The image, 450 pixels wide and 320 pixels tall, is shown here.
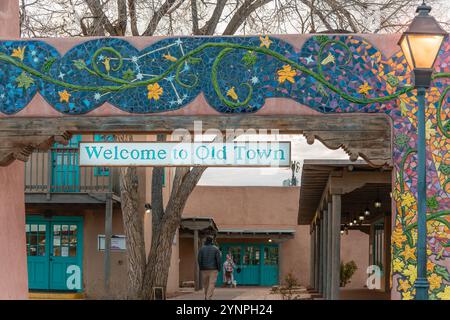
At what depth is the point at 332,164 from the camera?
53.7ft

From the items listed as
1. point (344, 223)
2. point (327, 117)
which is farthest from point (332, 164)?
point (344, 223)

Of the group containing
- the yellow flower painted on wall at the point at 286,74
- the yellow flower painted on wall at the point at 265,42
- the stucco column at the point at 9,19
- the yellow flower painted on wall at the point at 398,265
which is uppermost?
the stucco column at the point at 9,19

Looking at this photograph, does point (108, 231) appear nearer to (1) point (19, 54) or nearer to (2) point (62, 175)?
(2) point (62, 175)

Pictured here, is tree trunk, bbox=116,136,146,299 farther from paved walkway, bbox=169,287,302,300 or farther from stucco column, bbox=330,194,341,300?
paved walkway, bbox=169,287,302,300

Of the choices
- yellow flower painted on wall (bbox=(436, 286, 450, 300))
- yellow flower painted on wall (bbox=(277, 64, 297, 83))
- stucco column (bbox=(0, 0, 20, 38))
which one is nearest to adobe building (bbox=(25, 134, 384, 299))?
yellow flower painted on wall (bbox=(277, 64, 297, 83))

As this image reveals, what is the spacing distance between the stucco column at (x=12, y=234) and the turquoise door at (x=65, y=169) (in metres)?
9.05

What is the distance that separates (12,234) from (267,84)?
13.3 feet

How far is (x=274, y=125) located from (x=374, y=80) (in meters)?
1.38

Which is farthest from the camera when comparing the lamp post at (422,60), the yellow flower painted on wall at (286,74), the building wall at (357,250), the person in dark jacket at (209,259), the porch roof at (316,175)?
the building wall at (357,250)

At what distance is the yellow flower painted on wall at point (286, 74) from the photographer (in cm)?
1191

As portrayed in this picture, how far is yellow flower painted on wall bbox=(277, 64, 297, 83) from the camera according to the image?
11.9 metres

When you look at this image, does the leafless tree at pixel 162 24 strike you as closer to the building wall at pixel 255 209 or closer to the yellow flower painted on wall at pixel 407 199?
the yellow flower painted on wall at pixel 407 199

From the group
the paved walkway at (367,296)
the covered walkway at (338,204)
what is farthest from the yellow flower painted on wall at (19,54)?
the paved walkway at (367,296)
